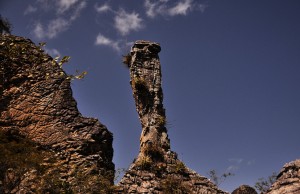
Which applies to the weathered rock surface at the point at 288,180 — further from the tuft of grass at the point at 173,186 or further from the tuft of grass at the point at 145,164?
the tuft of grass at the point at 145,164

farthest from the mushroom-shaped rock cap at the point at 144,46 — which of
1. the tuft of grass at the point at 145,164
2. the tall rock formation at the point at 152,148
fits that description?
the tuft of grass at the point at 145,164

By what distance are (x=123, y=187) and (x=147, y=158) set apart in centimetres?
243

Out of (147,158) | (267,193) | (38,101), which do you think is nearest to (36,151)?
(38,101)

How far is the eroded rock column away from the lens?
2258 centimetres

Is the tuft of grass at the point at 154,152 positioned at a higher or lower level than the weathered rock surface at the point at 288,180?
higher

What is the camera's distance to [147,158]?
21.2 meters

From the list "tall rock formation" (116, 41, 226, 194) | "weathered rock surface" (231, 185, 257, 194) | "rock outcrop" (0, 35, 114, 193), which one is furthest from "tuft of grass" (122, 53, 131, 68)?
"weathered rock surface" (231, 185, 257, 194)

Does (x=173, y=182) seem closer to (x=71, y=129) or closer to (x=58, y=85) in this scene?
(x=71, y=129)

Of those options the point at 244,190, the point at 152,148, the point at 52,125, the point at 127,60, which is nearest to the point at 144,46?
the point at 127,60

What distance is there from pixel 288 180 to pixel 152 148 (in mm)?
8094

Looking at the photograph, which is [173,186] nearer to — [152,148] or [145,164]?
[145,164]

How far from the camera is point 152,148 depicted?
2177 centimetres

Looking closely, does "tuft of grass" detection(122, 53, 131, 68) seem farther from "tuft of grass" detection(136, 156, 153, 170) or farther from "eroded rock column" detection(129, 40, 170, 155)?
"tuft of grass" detection(136, 156, 153, 170)

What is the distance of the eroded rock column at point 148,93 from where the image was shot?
22.6m
